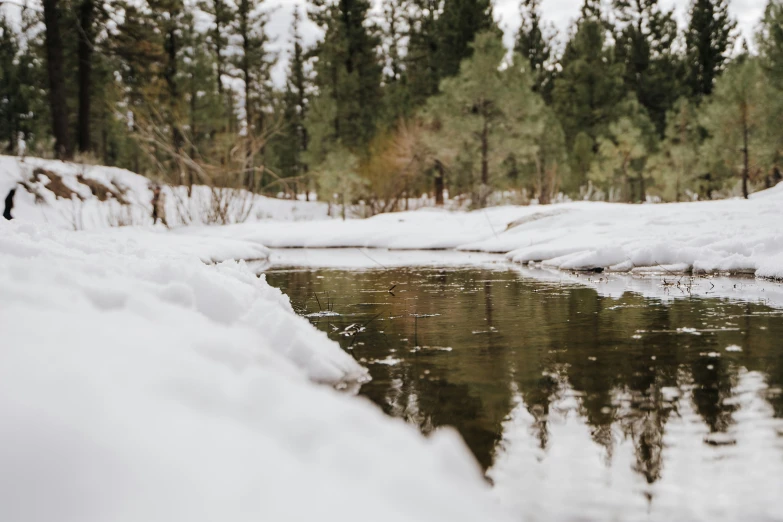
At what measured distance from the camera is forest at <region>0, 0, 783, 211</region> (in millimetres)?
18906

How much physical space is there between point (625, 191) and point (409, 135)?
932 cm

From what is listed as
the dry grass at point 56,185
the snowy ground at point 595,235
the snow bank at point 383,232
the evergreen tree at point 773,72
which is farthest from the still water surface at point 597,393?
the evergreen tree at point 773,72

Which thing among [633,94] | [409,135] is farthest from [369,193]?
[633,94]

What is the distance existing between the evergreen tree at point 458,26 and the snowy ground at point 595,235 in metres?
11.8

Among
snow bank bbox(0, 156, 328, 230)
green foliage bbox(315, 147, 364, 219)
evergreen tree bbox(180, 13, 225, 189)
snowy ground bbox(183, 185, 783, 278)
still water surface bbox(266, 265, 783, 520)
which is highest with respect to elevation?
evergreen tree bbox(180, 13, 225, 189)

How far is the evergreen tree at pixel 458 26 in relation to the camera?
84.9 ft

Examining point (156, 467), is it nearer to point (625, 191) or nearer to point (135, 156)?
point (625, 191)

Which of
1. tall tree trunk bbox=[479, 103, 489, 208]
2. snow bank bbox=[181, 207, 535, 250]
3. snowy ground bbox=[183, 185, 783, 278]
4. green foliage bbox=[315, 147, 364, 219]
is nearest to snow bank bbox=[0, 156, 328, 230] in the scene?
snow bank bbox=[181, 207, 535, 250]

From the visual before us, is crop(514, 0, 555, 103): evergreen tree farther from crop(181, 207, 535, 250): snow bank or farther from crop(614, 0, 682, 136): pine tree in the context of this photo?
crop(181, 207, 535, 250): snow bank

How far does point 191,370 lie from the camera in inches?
81.3

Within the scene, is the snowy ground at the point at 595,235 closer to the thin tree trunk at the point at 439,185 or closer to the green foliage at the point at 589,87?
the thin tree trunk at the point at 439,185

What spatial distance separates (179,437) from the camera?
1.58 metres

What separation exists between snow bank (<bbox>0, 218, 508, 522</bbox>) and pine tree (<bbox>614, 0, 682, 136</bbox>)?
33333 mm

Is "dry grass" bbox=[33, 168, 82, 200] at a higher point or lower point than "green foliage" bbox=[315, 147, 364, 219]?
lower
